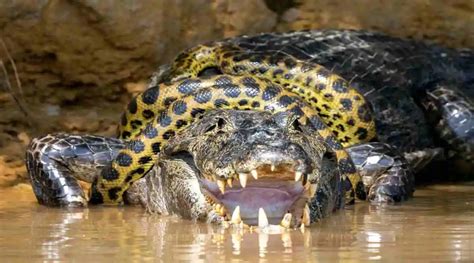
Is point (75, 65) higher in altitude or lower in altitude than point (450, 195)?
higher

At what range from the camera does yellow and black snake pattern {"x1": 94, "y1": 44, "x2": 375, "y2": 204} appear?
8.75 m

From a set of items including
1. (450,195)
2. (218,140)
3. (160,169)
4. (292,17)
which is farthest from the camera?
(292,17)

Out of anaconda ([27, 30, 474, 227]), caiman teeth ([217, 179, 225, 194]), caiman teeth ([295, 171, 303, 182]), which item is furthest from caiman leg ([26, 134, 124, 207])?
caiman teeth ([295, 171, 303, 182])

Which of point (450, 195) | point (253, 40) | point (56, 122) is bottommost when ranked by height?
point (450, 195)

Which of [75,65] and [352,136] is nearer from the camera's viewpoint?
[352,136]

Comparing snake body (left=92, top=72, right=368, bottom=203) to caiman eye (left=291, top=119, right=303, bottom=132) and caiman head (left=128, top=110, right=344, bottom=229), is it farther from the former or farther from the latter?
caiman eye (left=291, top=119, right=303, bottom=132)

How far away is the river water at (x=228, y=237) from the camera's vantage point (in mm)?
5797

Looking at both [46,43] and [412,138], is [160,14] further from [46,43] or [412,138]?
[412,138]

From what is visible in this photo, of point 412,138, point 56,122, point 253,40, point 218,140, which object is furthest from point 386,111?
point 218,140

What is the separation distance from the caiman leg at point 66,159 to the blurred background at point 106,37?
3.22 feet

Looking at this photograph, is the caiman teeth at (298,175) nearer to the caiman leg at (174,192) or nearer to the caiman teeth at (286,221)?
the caiman teeth at (286,221)

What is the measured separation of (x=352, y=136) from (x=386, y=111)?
2.92 ft

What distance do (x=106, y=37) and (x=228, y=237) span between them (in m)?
4.55

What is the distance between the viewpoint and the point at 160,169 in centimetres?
845
